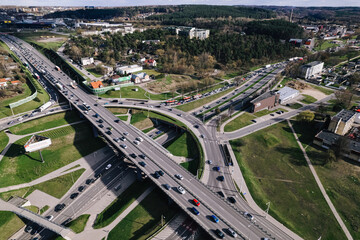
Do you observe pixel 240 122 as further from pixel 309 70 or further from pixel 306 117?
pixel 309 70

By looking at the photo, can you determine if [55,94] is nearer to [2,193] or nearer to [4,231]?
[2,193]

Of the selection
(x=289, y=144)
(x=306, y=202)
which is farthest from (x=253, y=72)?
(x=306, y=202)

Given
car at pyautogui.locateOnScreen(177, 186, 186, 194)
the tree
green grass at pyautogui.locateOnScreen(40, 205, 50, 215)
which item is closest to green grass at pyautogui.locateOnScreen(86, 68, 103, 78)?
green grass at pyautogui.locateOnScreen(40, 205, 50, 215)

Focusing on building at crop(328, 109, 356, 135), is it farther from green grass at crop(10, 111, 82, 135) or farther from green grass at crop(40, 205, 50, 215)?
green grass at crop(10, 111, 82, 135)

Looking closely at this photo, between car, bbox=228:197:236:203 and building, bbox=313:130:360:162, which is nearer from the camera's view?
car, bbox=228:197:236:203

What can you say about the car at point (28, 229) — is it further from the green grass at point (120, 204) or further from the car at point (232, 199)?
the car at point (232, 199)

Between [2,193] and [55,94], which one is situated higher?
[55,94]

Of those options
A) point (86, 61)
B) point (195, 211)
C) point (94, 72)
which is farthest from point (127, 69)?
point (195, 211)

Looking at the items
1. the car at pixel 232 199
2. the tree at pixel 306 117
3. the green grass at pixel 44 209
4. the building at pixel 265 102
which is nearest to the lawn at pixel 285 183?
Result: the car at pixel 232 199
